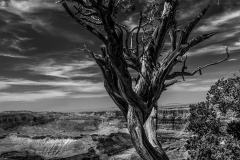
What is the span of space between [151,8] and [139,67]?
2.35 metres

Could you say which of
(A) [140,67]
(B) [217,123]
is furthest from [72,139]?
(A) [140,67]

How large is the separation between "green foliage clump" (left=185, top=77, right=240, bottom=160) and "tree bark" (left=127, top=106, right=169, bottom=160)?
10.8ft

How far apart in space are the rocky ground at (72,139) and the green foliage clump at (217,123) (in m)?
39.0

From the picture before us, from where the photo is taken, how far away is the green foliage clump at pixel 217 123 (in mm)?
7082

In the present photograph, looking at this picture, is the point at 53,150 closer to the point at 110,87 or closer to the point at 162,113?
the point at 162,113

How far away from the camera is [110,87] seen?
16.5 feet

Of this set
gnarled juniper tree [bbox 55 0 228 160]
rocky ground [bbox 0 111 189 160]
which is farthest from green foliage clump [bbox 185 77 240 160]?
rocky ground [bbox 0 111 189 160]

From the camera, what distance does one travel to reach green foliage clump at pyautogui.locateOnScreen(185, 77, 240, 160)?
7082mm

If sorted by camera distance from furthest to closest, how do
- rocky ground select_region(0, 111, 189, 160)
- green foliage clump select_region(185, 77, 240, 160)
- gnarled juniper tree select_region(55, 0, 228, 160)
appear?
rocky ground select_region(0, 111, 189, 160)
green foliage clump select_region(185, 77, 240, 160)
gnarled juniper tree select_region(55, 0, 228, 160)

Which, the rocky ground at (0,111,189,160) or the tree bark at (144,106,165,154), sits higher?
the tree bark at (144,106,165,154)

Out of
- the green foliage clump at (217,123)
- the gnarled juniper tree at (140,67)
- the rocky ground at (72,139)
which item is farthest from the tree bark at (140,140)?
the rocky ground at (72,139)

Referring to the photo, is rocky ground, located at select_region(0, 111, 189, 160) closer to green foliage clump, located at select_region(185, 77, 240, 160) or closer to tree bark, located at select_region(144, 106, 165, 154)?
green foliage clump, located at select_region(185, 77, 240, 160)

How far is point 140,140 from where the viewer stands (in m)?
4.53

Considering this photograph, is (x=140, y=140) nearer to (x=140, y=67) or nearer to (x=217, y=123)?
(x=140, y=67)
